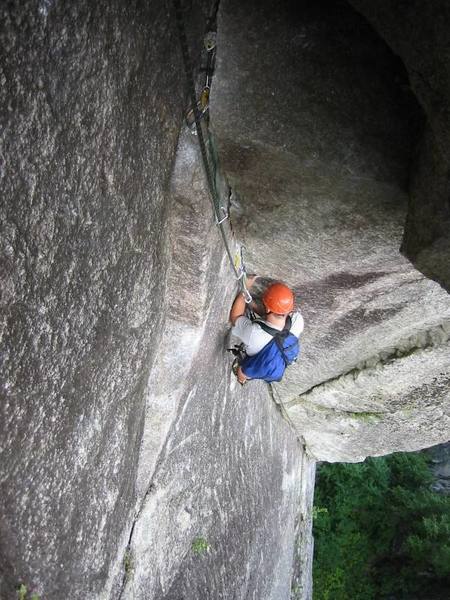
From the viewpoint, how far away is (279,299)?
3158mm

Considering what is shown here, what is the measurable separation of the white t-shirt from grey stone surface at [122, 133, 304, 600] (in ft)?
0.35

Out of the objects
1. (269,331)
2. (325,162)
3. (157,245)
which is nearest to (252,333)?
(269,331)

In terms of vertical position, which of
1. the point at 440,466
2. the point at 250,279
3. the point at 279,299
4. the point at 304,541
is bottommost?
the point at 304,541

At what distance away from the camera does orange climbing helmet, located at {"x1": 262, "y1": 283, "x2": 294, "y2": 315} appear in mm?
3161

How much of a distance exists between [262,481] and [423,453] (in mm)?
6468

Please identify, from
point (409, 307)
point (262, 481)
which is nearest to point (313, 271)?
point (409, 307)

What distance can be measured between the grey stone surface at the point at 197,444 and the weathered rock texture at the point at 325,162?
0.28m

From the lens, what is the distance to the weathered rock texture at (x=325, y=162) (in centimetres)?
204

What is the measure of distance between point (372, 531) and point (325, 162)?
358 inches

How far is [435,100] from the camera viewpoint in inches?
63.3

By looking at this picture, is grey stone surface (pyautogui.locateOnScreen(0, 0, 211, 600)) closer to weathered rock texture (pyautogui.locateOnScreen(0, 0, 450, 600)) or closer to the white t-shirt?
weathered rock texture (pyautogui.locateOnScreen(0, 0, 450, 600))

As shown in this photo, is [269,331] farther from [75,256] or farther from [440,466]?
[440,466]

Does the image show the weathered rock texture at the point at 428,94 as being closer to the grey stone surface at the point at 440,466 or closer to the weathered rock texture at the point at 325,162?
the weathered rock texture at the point at 325,162

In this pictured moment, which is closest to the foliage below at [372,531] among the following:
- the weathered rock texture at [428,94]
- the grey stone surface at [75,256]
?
the grey stone surface at [75,256]
